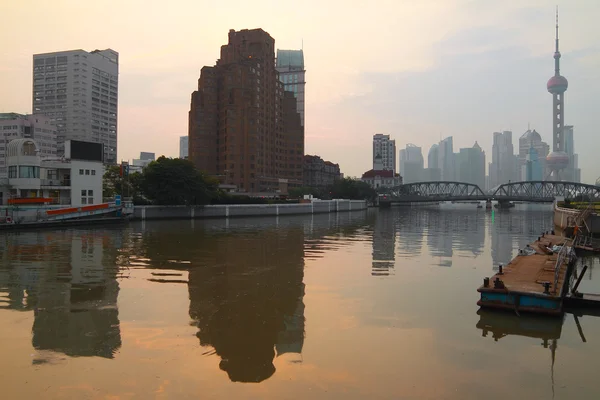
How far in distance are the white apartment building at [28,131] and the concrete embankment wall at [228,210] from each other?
85.2 m

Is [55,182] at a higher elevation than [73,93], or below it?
below

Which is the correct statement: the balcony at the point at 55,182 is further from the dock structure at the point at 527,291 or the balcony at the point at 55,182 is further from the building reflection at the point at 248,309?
the dock structure at the point at 527,291

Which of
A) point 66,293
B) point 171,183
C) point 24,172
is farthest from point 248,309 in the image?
point 171,183

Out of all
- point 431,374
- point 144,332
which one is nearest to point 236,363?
point 144,332

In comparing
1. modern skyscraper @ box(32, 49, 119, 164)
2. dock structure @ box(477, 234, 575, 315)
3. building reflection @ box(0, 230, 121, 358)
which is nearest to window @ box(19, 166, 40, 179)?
building reflection @ box(0, 230, 121, 358)

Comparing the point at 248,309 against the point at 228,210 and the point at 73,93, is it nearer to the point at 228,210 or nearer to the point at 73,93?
the point at 228,210

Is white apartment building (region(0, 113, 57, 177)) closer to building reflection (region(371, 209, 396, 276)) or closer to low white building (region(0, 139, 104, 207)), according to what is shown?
low white building (region(0, 139, 104, 207))

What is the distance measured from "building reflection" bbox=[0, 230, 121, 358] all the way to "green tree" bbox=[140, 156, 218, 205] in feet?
116

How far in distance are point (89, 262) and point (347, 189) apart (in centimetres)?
12973

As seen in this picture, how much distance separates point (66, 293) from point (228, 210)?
65606 mm

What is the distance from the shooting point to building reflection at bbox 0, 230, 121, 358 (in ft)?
43.4

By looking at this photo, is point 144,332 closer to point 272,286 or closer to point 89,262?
point 272,286

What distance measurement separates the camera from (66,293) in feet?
63.4

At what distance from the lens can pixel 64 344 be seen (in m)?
12.9
